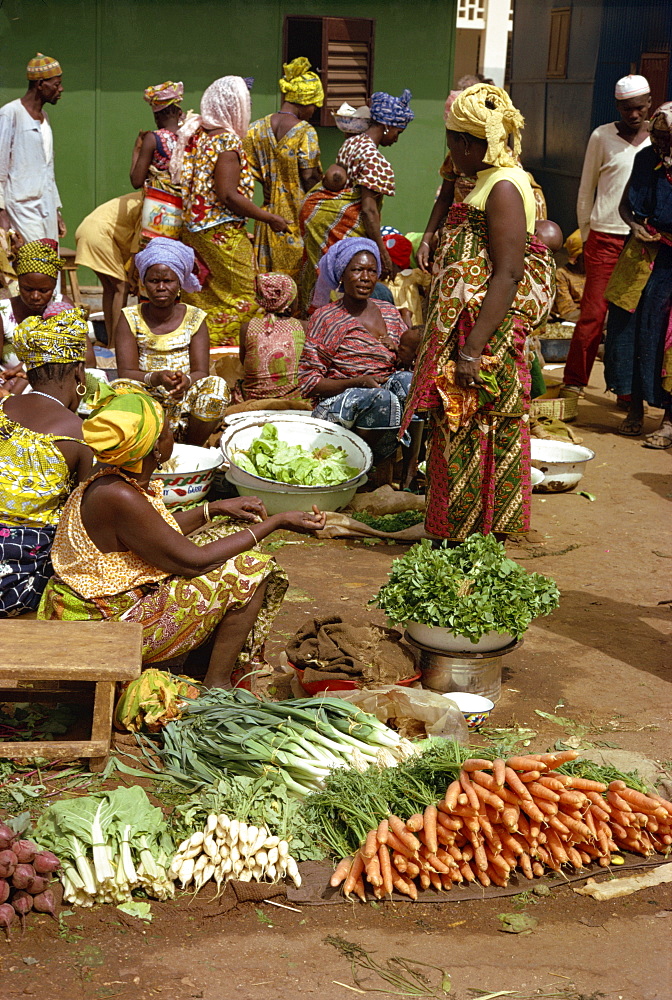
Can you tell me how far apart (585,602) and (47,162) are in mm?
5807

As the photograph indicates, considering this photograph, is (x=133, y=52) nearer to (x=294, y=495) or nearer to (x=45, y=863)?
(x=294, y=495)

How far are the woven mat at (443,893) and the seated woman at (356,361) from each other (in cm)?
387

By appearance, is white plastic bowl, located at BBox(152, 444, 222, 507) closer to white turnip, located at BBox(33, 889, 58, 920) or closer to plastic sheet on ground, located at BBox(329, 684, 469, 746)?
plastic sheet on ground, located at BBox(329, 684, 469, 746)

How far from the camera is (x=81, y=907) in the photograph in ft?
10.5

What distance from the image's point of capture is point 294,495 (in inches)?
257

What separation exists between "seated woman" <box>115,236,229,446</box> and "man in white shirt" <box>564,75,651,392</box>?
3.42 m

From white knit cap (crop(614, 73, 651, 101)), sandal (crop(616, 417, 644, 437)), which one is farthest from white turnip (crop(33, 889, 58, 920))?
white knit cap (crop(614, 73, 651, 101))

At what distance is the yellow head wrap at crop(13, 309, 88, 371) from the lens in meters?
4.63

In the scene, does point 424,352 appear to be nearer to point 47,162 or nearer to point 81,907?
point 81,907

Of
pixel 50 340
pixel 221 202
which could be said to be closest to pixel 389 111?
pixel 221 202

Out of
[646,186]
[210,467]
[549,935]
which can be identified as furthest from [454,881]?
[646,186]

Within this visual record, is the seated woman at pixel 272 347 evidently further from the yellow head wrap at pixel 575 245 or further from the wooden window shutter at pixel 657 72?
the wooden window shutter at pixel 657 72

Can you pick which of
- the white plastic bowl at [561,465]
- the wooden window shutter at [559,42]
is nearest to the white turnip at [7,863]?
the white plastic bowl at [561,465]

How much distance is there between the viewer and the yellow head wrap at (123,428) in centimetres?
384
